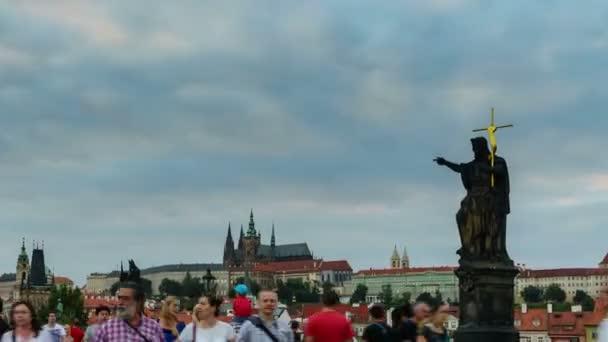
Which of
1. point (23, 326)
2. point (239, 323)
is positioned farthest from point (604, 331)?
point (23, 326)

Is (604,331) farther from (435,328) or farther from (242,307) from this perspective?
(242,307)

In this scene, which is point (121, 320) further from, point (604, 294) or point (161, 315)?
point (604, 294)

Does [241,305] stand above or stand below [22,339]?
above

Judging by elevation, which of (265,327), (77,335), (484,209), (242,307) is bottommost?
(77,335)

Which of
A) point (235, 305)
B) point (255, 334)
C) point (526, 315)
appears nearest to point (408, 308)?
point (235, 305)

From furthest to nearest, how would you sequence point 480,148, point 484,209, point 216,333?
point 480,148, point 484,209, point 216,333

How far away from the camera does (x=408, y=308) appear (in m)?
11.5

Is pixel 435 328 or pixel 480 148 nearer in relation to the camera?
pixel 435 328

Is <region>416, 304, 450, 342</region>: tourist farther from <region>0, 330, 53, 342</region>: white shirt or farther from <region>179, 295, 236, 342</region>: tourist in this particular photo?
<region>0, 330, 53, 342</region>: white shirt

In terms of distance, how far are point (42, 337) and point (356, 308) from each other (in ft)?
434

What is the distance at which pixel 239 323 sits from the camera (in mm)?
11930

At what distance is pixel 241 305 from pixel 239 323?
0.70 ft

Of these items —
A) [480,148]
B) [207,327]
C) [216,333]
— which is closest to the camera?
[216,333]

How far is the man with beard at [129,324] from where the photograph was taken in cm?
785
